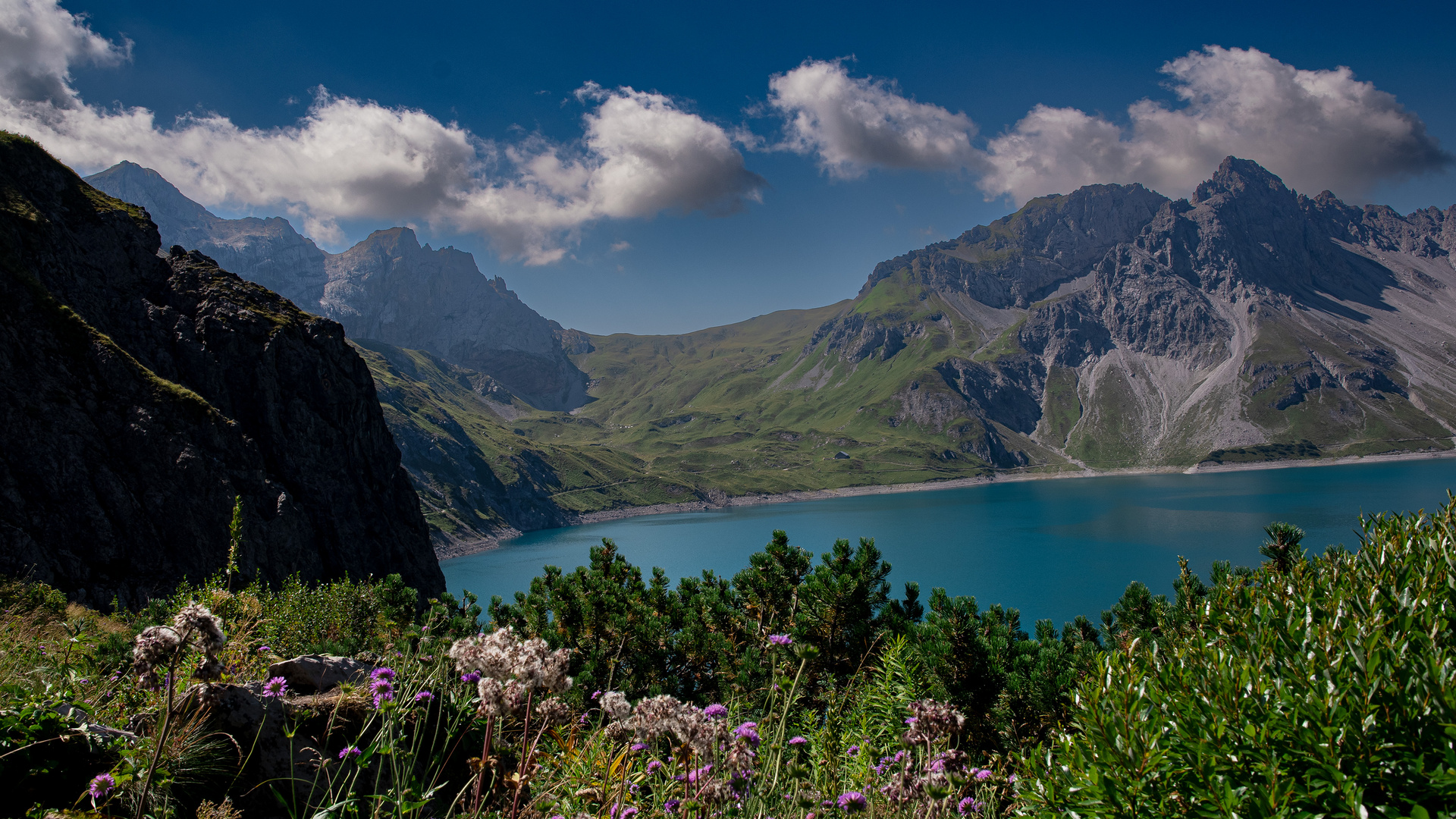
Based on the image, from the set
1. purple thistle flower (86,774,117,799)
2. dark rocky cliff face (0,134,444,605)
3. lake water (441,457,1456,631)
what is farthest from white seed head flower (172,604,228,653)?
lake water (441,457,1456,631)

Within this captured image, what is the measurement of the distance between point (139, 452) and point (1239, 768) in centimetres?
7541

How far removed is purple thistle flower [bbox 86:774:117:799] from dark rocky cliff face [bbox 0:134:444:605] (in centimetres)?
5274

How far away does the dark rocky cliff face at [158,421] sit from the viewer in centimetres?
4938

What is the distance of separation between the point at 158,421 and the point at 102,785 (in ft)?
238

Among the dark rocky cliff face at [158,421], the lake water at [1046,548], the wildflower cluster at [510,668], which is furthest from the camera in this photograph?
the lake water at [1046,548]

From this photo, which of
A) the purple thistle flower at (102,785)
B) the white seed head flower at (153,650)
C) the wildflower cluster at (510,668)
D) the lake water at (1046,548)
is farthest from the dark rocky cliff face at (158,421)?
the wildflower cluster at (510,668)

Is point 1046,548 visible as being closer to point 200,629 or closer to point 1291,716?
point 1291,716

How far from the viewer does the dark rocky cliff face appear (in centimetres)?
4938

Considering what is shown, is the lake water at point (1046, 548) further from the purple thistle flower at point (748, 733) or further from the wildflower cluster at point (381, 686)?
the wildflower cluster at point (381, 686)

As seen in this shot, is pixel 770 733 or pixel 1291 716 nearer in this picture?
pixel 1291 716

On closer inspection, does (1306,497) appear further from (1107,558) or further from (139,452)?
(139,452)

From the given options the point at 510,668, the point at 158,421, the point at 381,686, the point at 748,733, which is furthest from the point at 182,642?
the point at 158,421

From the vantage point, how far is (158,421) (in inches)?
2269

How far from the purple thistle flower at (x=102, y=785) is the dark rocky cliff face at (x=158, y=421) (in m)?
52.7
